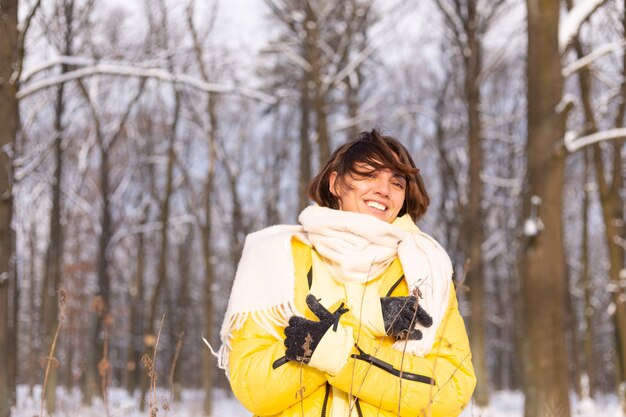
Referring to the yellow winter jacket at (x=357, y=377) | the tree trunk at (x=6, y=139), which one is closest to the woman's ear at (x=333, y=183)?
the yellow winter jacket at (x=357, y=377)

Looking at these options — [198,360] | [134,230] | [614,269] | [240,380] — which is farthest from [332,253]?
[198,360]

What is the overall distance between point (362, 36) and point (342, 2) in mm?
3647

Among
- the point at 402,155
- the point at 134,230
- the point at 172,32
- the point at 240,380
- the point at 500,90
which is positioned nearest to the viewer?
the point at 240,380

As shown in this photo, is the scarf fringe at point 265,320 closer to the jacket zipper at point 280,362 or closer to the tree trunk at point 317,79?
the jacket zipper at point 280,362

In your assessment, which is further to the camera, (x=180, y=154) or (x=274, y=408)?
(x=180, y=154)

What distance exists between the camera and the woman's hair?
2.29m

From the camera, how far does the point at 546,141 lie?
759 centimetres

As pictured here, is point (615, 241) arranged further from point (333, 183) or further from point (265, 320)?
point (265, 320)

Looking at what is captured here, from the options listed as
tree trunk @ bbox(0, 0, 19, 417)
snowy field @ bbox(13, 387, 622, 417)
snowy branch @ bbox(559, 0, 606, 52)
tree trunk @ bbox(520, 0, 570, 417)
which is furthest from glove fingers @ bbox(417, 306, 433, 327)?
snowy field @ bbox(13, 387, 622, 417)

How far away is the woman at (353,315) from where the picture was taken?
196 cm

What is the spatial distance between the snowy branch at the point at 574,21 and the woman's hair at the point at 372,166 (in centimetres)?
593

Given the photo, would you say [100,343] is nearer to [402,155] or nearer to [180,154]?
[180,154]

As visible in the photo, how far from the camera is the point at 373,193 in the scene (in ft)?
7.47

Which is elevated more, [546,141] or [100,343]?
[546,141]
